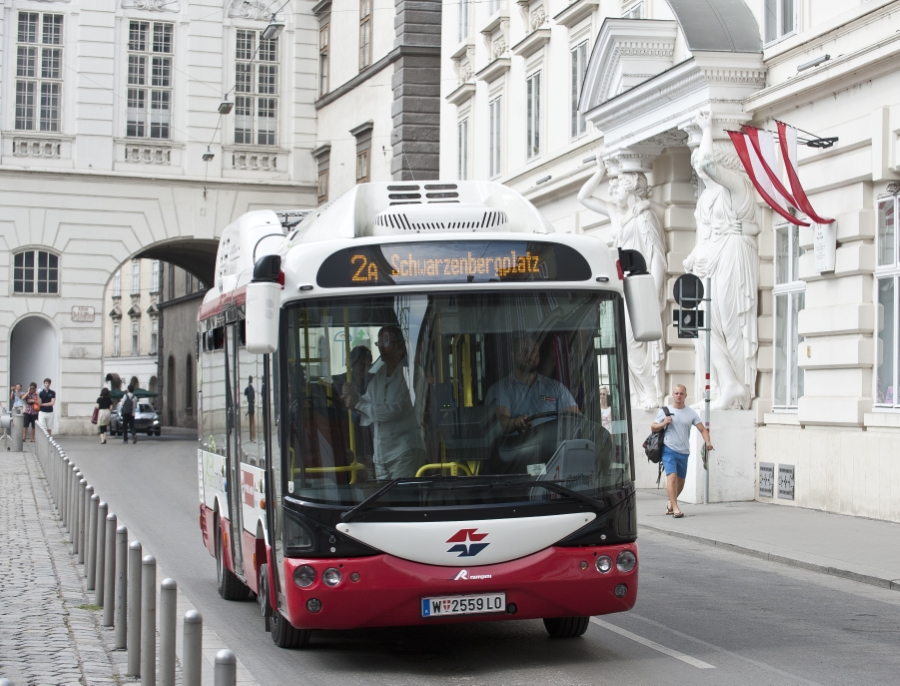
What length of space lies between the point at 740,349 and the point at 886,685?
41.4 ft

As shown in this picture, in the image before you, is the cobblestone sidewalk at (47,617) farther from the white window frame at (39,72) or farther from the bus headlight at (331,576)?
the white window frame at (39,72)

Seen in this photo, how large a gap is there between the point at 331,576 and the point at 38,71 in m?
37.5

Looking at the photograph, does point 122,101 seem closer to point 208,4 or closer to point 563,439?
A: point 208,4

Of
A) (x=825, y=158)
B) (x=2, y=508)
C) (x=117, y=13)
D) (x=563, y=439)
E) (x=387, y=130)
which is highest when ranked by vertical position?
(x=117, y=13)

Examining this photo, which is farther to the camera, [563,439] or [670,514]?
[670,514]

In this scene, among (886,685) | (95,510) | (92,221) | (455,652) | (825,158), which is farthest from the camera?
(92,221)

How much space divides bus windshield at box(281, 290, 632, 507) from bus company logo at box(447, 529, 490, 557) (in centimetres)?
19

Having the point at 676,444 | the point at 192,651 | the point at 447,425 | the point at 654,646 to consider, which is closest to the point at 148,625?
the point at 192,651

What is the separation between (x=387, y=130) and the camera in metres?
38.1

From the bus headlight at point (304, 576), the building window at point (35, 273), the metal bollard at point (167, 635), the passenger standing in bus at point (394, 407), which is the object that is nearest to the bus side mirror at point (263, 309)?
the passenger standing in bus at point (394, 407)

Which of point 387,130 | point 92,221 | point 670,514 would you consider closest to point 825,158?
point 670,514

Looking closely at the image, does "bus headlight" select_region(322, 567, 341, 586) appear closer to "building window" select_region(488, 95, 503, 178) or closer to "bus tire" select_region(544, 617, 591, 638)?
"bus tire" select_region(544, 617, 591, 638)

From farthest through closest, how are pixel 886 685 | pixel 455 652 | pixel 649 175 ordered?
pixel 649 175 < pixel 455 652 < pixel 886 685

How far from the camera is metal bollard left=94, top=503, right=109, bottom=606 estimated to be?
9.68 metres
